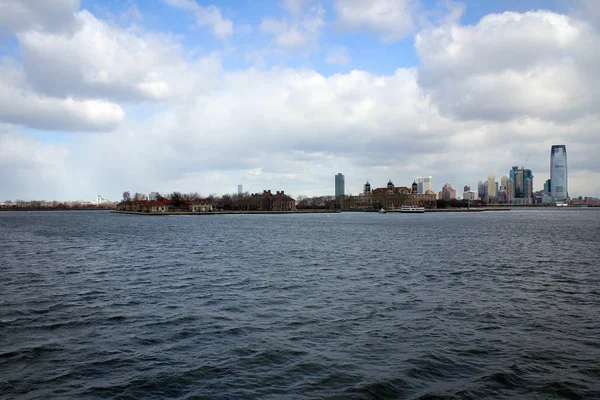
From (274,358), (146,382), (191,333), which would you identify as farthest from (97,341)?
(274,358)

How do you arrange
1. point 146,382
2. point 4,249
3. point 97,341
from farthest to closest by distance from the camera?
point 4,249, point 97,341, point 146,382

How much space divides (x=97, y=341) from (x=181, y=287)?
854 cm

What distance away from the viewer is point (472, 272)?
26969 mm

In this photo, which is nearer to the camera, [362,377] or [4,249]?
[362,377]

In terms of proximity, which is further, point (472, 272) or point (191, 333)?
point (472, 272)

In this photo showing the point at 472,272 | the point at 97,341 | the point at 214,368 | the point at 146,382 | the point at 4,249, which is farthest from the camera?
the point at 4,249

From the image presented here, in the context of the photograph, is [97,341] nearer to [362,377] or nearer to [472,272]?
[362,377]

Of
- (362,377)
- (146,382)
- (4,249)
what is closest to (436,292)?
(362,377)

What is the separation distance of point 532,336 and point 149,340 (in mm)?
12267

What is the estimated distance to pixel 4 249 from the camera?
42281mm

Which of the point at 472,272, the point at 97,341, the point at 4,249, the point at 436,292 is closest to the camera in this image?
the point at 97,341

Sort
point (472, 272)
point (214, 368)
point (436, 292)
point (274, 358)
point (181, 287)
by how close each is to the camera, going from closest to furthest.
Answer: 1. point (214, 368)
2. point (274, 358)
3. point (436, 292)
4. point (181, 287)
5. point (472, 272)

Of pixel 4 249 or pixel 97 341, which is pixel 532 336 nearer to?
pixel 97 341

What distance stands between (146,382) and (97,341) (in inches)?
163
